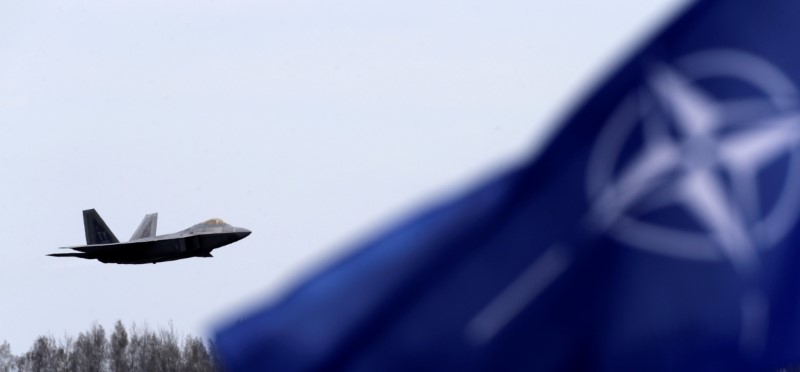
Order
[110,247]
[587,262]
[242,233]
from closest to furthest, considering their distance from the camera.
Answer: [587,262], [242,233], [110,247]

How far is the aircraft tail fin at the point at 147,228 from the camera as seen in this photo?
331 feet

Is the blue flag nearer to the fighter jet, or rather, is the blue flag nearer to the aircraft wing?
the fighter jet

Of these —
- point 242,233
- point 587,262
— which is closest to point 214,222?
point 242,233

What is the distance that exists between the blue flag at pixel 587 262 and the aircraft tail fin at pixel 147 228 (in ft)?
303

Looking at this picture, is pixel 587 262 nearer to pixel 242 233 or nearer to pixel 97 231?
Result: pixel 242 233

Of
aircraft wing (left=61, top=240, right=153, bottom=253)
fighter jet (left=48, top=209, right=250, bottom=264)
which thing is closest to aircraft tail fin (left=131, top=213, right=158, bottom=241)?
fighter jet (left=48, top=209, right=250, bottom=264)

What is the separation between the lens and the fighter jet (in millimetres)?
87262

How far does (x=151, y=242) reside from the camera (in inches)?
3679

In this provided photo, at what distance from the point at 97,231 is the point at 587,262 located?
91407 millimetres

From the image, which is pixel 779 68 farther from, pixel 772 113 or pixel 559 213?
pixel 559 213

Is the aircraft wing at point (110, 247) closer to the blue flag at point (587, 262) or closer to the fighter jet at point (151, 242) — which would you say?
the fighter jet at point (151, 242)

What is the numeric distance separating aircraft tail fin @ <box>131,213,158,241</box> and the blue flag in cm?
9239

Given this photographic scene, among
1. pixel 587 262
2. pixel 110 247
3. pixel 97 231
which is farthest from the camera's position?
pixel 97 231

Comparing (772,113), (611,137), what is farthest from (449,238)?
(772,113)
